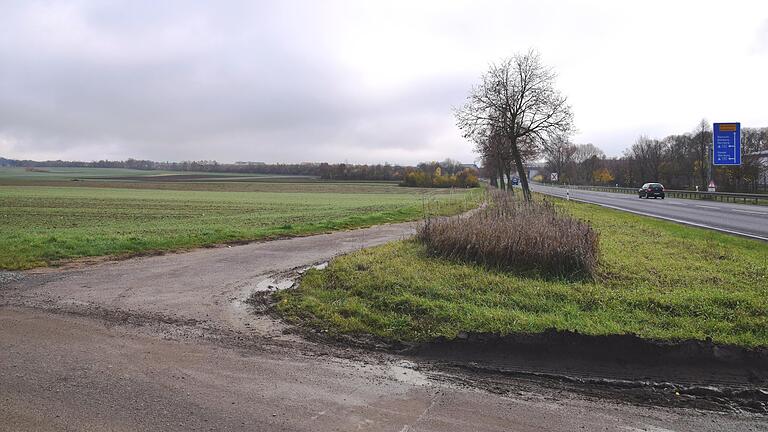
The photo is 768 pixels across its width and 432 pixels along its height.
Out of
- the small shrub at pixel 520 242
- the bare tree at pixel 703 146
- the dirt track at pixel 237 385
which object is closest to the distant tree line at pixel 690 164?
the bare tree at pixel 703 146

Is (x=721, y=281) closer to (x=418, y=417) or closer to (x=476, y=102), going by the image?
(x=418, y=417)

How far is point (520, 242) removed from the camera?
29.9 ft

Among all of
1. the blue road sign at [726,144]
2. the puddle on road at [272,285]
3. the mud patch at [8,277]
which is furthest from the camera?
the blue road sign at [726,144]

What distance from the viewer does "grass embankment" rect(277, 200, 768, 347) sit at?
19.4ft

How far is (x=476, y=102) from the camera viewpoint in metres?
35.8

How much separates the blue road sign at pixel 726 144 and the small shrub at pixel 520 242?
30.1m

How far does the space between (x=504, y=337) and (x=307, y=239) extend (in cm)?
1082

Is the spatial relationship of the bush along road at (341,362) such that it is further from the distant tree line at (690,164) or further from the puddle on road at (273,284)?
the distant tree line at (690,164)

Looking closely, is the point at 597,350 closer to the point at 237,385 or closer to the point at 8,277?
the point at 237,385

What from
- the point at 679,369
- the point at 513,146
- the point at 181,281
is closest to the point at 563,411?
the point at 679,369

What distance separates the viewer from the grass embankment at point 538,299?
5.91m

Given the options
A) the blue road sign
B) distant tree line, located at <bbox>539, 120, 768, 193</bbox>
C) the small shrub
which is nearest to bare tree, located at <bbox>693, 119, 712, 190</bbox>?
distant tree line, located at <bbox>539, 120, 768, 193</bbox>

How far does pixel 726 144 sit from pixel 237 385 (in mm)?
39333

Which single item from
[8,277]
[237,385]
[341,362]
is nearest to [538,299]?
[341,362]
